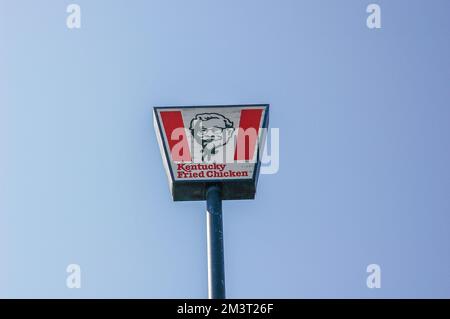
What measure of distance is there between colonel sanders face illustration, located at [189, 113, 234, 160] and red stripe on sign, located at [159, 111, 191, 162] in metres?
0.20

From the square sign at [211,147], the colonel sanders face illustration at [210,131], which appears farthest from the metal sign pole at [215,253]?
the colonel sanders face illustration at [210,131]

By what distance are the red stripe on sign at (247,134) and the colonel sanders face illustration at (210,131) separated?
0.20 meters

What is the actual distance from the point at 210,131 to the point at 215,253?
3.05m

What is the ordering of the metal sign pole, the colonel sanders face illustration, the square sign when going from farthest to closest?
the colonel sanders face illustration
the square sign
the metal sign pole

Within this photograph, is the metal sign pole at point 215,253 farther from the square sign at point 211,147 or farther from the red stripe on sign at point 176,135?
the red stripe on sign at point 176,135

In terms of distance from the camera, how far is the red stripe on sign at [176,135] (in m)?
12.3

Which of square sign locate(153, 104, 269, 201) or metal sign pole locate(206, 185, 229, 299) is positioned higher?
square sign locate(153, 104, 269, 201)

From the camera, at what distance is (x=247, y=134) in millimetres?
12445

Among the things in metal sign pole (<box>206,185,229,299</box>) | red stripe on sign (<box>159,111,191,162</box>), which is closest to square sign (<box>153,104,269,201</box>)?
red stripe on sign (<box>159,111,191,162</box>)

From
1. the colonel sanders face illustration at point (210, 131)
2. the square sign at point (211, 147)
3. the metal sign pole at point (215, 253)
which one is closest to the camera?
the metal sign pole at point (215, 253)

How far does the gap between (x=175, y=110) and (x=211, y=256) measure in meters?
3.79

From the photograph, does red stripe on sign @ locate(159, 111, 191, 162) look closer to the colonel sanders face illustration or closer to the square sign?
the square sign

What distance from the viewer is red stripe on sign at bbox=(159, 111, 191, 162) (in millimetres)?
12273
